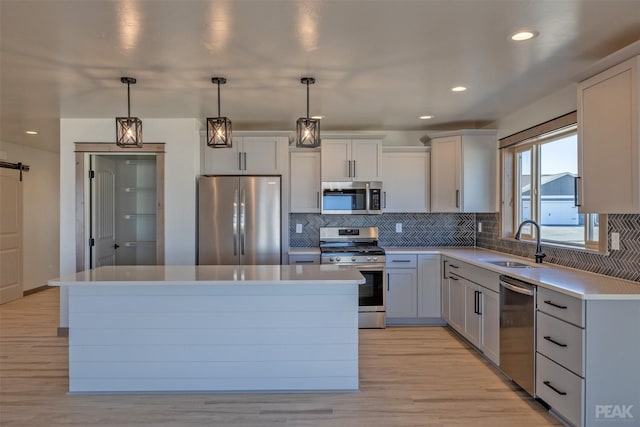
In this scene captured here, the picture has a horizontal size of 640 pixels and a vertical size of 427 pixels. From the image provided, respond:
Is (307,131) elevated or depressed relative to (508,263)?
elevated

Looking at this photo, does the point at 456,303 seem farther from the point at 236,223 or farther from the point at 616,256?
the point at 236,223

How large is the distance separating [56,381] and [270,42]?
9.78 ft

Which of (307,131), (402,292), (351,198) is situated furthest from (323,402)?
(351,198)

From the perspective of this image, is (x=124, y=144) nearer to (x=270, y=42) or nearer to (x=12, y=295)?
(x=270, y=42)

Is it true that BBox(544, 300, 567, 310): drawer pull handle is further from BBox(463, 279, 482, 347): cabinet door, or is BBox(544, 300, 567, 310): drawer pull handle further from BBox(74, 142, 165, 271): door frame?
BBox(74, 142, 165, 271): door frame

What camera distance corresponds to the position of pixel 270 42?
2502 mm

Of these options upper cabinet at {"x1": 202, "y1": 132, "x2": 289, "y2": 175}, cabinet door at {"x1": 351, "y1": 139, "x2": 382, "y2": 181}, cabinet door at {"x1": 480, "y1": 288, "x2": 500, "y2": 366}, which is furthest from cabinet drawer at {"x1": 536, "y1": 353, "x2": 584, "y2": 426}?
upper cabinet at {"x1": 202, "y1": 132, "x2": 289, "y2": 175}

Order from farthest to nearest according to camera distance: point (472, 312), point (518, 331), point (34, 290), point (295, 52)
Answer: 1. point (34, 290)
2. point (472, 312)
3. point (518, 331)
4. point (295, 52)

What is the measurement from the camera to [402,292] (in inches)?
186

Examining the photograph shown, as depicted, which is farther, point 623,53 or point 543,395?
point 543,395

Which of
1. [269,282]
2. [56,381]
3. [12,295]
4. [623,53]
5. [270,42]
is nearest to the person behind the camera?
[623,53]

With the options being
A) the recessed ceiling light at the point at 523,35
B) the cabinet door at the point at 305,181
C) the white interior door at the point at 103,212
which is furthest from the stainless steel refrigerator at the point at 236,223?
the recessed ceiling light at the point at 523,35

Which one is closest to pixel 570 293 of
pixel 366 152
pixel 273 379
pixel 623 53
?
pixel 623 53

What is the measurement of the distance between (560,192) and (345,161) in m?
2.24
